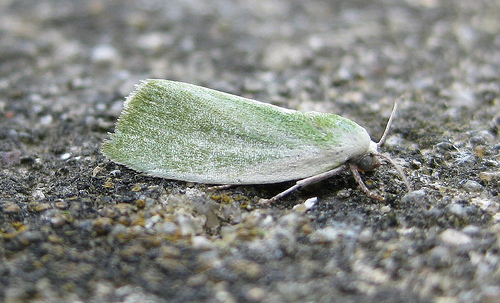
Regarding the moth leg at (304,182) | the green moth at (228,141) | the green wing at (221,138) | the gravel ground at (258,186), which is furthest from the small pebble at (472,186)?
the moth leg at (304,182)

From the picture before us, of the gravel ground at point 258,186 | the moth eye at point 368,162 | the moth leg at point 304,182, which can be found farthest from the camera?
the moth eye at point 368,162

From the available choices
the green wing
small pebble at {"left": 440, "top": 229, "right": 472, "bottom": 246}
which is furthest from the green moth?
small pebble at {"left": 440, "top": 229, "right": 472, "bottom": 246}

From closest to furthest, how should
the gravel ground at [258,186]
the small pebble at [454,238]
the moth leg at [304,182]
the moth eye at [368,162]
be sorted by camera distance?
the gravel ground at [258,186], the small pebble at [454,238], the moth leg at [304,182], the moth eye at [368,162]

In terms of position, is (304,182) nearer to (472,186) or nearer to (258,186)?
(258,186)

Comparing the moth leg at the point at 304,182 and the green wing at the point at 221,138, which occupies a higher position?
the green wing at the point at 221,138

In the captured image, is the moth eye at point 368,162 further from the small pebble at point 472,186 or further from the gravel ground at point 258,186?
the small pebble at point 472,186

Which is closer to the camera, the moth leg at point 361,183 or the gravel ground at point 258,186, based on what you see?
the gravel ground at point 258,186

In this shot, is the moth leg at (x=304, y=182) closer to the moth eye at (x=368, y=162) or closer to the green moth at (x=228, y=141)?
the green moth at (x=228, y=141)
